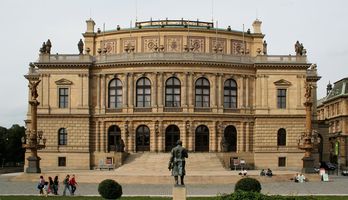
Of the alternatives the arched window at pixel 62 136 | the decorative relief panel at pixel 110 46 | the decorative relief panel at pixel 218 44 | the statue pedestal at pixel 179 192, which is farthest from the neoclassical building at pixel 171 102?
the statue pedestal at pixel 179 192

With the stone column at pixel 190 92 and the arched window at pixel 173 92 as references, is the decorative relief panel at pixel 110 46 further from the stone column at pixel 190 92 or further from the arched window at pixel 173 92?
the stone column at pixel 190 92

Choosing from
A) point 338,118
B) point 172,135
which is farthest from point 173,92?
point 338,118

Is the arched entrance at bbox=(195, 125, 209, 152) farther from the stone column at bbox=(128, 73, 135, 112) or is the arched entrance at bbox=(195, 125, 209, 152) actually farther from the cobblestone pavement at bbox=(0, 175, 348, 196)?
the cobblestone pavement at bbox=(0, 175, 348, 196)

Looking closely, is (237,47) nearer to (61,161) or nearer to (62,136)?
(62,136)

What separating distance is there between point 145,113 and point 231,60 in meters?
12.4

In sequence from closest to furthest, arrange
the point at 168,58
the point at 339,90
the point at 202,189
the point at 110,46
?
the point at 202,189 < the point at 168,58 < the point at 110,46 < the point at 339,90

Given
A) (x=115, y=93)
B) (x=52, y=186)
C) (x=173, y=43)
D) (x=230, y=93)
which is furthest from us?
(x=173, y=43)

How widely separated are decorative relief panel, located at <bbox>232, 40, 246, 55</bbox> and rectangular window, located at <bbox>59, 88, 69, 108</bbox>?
2183 cm

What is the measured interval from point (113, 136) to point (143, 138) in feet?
12.8

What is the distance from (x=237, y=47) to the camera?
79188 millimetres

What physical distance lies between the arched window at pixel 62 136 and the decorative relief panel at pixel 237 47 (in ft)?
77.5

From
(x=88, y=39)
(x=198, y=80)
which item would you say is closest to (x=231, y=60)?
(x=198, y=80)

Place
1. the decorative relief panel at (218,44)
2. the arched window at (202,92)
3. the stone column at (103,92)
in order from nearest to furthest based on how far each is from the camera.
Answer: the arched window at (202,92)
the stone column at (103,92)
the decorative relief panel at (218,44)

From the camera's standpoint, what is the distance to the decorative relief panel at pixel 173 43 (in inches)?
3009
